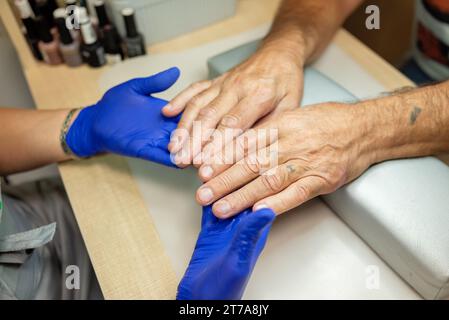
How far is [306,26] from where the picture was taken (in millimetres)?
976

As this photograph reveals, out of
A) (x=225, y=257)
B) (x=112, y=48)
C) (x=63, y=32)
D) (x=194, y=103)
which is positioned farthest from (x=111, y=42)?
(x=225, y=257)

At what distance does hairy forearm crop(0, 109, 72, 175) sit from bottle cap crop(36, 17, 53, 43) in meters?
0.23

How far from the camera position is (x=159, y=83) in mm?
803

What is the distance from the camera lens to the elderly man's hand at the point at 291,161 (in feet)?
2.21

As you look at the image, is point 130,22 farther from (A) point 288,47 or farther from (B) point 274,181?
(B) point 274,181

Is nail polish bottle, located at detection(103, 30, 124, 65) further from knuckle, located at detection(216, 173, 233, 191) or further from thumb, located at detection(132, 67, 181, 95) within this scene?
knuckle, located at detection(216, 173, 233, 191)

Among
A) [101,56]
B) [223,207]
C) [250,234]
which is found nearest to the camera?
[250,234]

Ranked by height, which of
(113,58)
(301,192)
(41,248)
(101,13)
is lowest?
(41,248)

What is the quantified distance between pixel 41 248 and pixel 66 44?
1.63 feet

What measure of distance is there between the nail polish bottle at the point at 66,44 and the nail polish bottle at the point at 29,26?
0.07m

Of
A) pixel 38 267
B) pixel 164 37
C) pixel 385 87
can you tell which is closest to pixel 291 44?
pixel 385 87

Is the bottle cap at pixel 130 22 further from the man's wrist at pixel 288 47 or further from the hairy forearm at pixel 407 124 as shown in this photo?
the hairy forearm at pixel 407 124

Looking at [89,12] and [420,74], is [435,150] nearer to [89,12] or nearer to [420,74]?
[420,74]

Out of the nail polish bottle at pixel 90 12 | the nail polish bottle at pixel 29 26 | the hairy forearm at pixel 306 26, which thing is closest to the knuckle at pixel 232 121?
A: the hairy forearm at pixel 306 26
